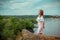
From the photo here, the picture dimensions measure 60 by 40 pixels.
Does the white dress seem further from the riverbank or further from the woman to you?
the riverbank

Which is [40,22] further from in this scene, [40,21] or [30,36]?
[30,36]

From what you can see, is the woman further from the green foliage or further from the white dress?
the green foliage

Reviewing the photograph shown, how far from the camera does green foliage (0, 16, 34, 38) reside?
10.3ft

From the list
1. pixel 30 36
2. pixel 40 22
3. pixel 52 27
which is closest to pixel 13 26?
pixel 30 36

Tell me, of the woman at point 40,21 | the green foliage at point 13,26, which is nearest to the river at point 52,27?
the woman at point 40,21

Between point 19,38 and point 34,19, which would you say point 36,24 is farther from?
point 19,38

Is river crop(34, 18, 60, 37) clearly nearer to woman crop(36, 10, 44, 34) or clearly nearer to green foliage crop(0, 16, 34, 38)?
woman crop(36, 10, 44, 34)

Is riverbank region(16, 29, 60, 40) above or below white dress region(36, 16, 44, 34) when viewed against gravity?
below

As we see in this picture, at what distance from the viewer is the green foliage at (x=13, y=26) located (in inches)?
123

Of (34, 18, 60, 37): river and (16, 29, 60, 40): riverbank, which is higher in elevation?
(34, 18, 60, 37): river

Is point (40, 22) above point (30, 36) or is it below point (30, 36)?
above

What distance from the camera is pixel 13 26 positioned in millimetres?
3127

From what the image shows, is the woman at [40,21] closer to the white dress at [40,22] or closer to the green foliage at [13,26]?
the white dress at [40,22]

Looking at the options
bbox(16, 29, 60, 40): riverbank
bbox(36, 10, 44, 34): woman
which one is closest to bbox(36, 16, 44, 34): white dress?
bbox(36, 10, 44, 34): woman
